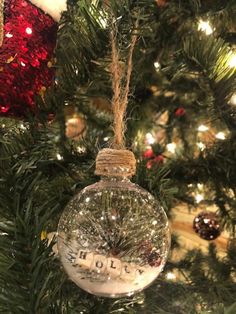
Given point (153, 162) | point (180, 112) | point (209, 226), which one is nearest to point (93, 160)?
point (153, 162)

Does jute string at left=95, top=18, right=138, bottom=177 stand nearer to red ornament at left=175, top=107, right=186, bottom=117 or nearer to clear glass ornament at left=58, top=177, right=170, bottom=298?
clear glass ornament at left=58, top=177, right=170, bottom=298

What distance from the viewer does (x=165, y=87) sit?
0.92 m

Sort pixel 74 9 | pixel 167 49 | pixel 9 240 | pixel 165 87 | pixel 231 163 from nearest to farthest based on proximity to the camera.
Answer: pixel 9 240, pixel 74 9, pixel 231 163, pixel 167 49, pixel 165 87

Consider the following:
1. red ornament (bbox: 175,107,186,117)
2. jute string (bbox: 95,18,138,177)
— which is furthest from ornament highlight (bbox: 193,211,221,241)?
jute string (bbox: 95,18,138,177)

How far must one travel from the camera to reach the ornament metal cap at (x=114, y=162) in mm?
384

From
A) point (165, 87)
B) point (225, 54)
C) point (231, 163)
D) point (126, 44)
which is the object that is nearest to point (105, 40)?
point (126, 44)

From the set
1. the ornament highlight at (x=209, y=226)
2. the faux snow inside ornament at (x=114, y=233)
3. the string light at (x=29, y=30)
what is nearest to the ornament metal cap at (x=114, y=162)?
the faux snow inside ornament at (x=114, y=233)

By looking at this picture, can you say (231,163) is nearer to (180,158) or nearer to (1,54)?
(180,158)

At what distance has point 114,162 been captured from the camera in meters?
0.38

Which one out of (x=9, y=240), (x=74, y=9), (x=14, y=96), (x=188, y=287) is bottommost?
(x=188, y=287)

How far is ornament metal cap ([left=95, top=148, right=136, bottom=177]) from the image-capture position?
1.26 ft

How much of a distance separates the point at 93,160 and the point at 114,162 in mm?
141

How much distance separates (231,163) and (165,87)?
0.35m

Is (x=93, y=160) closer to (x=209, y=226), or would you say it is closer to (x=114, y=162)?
(x=114, y=162)
